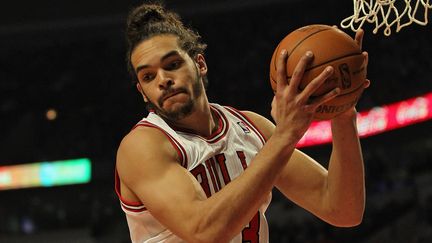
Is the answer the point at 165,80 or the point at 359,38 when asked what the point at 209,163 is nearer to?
the point at 165,80

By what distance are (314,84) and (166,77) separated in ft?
2.47

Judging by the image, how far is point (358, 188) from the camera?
2.87 metres

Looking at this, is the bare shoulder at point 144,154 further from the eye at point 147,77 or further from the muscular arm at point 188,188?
the eye at point 147,77

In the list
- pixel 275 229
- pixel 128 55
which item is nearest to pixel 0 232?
pixel 275 229

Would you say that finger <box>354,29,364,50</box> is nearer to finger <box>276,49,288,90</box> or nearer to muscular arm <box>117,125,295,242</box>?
finger <box>276,49,288,90</box>

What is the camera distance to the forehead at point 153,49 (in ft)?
9.15

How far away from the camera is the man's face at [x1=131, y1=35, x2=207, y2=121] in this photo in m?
2.75

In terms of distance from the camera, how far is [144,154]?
2629 millimetres

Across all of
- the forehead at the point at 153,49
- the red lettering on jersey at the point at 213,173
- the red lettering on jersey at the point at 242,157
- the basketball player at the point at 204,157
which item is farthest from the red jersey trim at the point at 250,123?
the forehead at the point at 153,49

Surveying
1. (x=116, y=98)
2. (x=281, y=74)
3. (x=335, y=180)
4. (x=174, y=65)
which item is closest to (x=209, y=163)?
(x=174, y=65)

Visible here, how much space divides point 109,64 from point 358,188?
11.6m

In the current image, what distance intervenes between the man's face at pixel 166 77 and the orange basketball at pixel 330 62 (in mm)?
440

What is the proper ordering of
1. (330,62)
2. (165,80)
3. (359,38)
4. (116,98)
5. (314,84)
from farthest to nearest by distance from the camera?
1. (116,98)
2. (165,80)
3. (359,38)
4. (330,62)
5. (314,84)

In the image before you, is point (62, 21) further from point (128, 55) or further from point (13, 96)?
point (128, 55)
